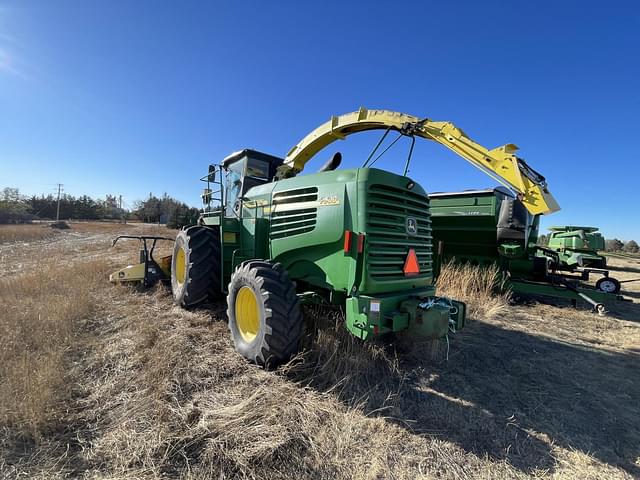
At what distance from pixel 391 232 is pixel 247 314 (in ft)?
5.88

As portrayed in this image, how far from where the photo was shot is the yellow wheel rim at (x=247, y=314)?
11.2 feet

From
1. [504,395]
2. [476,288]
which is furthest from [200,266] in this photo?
[476,288]

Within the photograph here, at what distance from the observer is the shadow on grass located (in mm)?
2455

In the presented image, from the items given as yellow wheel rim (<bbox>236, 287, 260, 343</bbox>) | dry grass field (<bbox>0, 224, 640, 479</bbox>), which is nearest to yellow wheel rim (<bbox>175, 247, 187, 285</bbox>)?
dry grass field (<bbox>0, 224, 640, 479</bbox>)

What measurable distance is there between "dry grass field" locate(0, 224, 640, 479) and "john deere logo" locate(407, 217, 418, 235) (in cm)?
133

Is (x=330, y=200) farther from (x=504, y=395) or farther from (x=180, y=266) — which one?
(x=180, y=266)

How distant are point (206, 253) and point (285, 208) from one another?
4.99 ft

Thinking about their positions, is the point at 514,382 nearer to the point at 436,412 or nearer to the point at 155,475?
the point at 436,412

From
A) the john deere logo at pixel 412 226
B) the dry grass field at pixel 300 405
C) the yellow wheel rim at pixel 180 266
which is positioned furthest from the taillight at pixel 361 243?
the yellow wheel rim at pixel 180 266

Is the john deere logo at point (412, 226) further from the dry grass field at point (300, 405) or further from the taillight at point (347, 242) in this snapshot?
the dry grass field at point (300, 405)

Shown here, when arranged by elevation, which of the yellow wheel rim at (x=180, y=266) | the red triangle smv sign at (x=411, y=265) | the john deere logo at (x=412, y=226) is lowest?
the yellow wheel rim at (x=180, y=266)

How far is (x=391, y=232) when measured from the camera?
3215 millimetres

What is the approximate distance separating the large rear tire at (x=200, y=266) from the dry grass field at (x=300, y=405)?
0.32m

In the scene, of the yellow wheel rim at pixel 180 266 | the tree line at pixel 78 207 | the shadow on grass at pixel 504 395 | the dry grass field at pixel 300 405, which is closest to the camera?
the dry grass field at pixel 300 405
